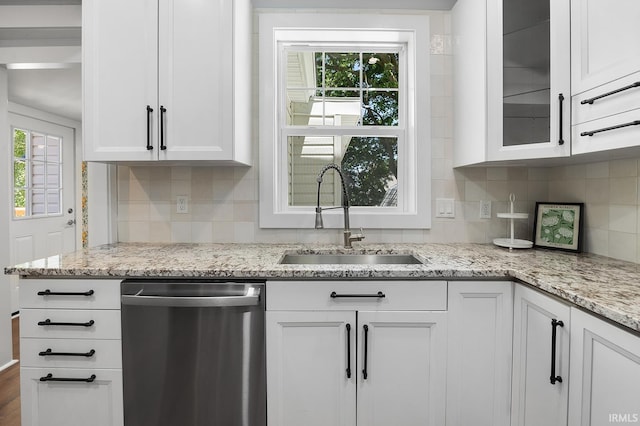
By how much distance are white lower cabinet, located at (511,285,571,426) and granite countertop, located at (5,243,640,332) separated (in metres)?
0.08

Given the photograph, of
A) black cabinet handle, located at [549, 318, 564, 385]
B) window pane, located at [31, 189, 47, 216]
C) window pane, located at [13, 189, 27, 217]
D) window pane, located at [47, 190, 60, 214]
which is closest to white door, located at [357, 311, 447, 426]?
black cabinet handle, located at [549, 318, 564, 385]

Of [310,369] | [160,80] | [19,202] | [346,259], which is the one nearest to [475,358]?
[310,369]

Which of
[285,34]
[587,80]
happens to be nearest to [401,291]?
[587,80]

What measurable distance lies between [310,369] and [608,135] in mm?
1449

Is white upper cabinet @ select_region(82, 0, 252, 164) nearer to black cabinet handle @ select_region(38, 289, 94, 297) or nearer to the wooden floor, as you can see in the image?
black cabinet handle @ select_region(38, 289, 94, 297)

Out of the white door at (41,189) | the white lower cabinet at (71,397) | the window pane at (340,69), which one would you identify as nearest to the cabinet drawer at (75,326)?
the white lower cabinet at (71,397)

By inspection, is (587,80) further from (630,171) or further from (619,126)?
(630,171)

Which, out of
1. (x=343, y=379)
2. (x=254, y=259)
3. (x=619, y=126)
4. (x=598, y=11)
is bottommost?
(x=343, y=379)

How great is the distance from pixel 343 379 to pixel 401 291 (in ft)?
1.45

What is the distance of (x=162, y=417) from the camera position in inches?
58.6

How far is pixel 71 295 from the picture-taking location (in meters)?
1.51

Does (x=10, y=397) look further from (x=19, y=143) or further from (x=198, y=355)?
(x=19, y=143)

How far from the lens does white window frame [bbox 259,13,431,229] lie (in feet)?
7.02

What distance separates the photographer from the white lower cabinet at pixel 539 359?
1187 millimetres
